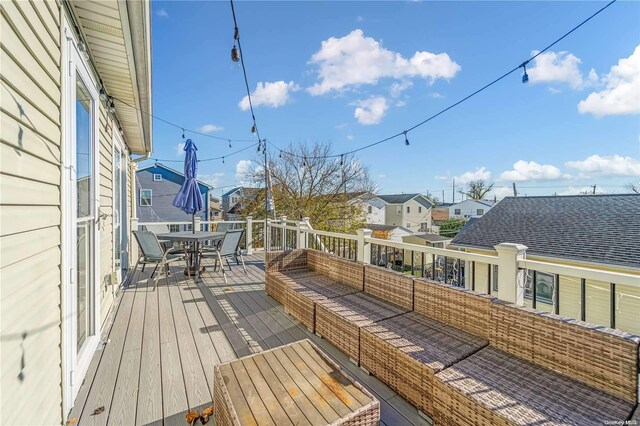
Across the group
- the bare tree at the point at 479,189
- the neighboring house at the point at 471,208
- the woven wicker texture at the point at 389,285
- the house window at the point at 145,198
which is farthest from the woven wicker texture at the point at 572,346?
the bare tree at the point at 479,189

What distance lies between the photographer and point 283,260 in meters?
4.04

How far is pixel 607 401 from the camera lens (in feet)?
4.54

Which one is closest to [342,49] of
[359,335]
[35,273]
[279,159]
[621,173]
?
[359,335]

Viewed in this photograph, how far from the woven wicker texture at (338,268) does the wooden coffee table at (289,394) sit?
4.59 feet

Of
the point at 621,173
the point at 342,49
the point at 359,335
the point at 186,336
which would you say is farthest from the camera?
the point at 621,173

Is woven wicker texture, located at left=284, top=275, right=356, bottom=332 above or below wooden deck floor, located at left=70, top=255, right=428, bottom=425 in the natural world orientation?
above

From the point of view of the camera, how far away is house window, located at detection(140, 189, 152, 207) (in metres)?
18.0

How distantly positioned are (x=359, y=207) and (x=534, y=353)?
15439 mm

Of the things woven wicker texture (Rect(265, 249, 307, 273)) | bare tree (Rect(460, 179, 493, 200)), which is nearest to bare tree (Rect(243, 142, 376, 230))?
woven wicker texture (Rect(265, 249, 307, 273))

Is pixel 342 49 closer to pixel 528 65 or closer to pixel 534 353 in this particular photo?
pixel 528 65

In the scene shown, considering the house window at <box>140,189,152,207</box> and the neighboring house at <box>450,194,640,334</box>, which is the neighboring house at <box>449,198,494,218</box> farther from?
the house window at <box>140,189,152,207</box>

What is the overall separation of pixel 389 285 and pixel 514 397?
1.41 meters

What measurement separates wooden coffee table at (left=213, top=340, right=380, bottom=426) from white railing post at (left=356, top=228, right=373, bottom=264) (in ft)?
5.46

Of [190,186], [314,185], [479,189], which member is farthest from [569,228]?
[479,189]
